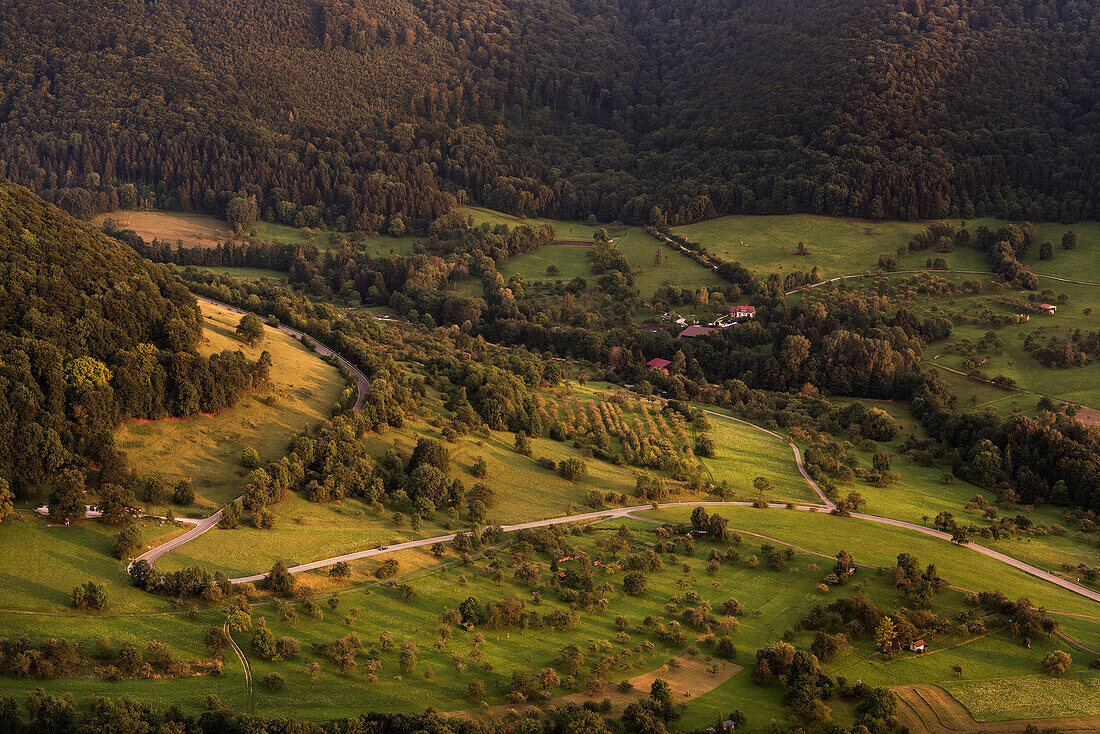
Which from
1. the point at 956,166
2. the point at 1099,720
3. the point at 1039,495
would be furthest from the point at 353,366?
the point at 956,166

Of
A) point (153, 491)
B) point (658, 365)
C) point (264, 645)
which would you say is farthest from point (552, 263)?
point (264, 645)

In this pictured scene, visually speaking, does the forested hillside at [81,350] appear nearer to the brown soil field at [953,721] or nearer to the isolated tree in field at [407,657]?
the isolated tree in field at [407,657]

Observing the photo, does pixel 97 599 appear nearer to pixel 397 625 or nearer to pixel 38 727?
pixel 38 727

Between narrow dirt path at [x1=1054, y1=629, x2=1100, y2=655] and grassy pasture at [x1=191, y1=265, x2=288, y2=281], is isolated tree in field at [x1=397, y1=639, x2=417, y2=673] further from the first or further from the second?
grassy pasture at [x1=191, y1=265, x2=288, y2=281]

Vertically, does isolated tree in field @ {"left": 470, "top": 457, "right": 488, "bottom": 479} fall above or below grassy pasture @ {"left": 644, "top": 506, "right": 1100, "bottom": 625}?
below

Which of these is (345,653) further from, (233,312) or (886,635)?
(233,312)

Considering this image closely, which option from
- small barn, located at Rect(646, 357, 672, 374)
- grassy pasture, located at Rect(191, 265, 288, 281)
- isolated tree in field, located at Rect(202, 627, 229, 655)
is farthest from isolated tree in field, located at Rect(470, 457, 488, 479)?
grassy pasture, located at Rect(191, 265, 288, 281)

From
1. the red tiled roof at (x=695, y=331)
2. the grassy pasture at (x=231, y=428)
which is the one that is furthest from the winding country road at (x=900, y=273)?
the grassy pasture at (x=231, y=428)
